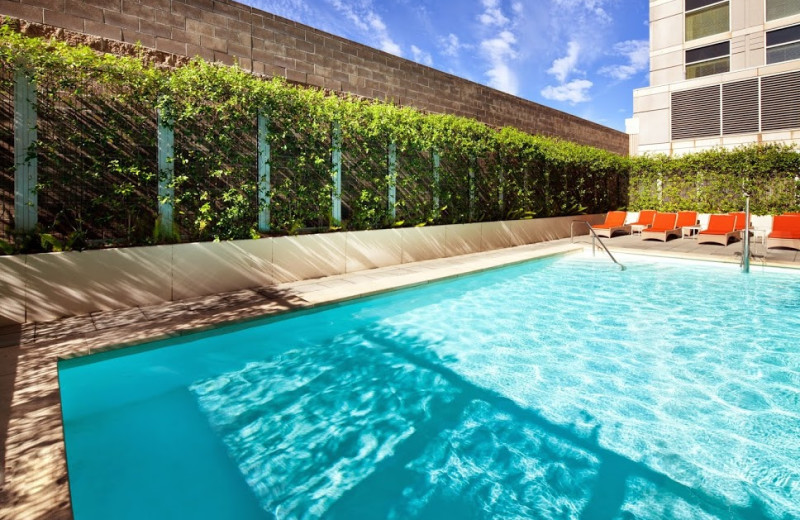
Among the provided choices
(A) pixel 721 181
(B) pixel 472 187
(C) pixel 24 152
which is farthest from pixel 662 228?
(C) pixel 24 152

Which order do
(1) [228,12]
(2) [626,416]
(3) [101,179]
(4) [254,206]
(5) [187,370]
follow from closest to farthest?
(2) [626,416]
(5) [187,370]
(3) [101,179]
(4) [254,206]
(1) [228,12]

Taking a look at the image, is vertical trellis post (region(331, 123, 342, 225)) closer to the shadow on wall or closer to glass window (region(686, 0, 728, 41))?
A: the shadow on wall

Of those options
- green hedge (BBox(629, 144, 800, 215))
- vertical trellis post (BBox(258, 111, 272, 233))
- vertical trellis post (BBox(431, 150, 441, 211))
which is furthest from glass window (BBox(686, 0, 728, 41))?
vertical trellis post (BBox(258, 111, 272, 233))

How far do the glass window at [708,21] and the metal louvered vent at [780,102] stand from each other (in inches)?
184

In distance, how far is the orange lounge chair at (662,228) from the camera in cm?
1260

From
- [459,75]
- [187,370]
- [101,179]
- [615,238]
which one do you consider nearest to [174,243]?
[101,179]

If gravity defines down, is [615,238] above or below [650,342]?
above

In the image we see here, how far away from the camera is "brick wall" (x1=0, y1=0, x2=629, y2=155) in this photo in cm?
660

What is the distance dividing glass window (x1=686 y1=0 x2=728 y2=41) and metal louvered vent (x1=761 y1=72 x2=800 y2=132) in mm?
4674

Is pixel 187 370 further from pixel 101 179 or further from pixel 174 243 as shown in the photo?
pixel 101 179

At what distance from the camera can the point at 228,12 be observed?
26.2 feet

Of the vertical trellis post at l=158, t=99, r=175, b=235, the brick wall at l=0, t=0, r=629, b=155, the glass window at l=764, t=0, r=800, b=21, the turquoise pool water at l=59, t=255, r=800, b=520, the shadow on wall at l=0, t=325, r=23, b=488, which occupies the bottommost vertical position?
the turquoise pool water at l=59, t=255, r=800, b=520

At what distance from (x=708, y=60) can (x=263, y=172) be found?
23.4 metres

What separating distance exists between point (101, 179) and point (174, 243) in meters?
1.24
